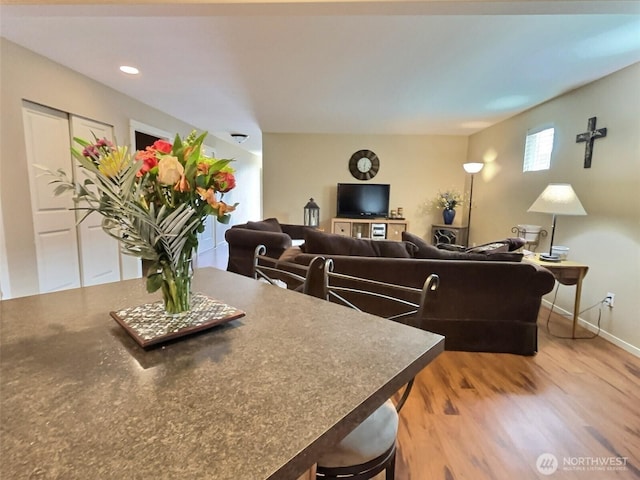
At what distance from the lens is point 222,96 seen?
3.68 meters

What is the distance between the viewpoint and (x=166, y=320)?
2.95 feet

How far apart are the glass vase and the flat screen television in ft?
16.2

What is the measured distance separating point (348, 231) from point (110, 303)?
15.6 feet

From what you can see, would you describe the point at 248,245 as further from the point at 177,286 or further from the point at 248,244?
the point at 177,286

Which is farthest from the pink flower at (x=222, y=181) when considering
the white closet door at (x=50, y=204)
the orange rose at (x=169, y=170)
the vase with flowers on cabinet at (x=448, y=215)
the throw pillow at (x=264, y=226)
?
the vase with flowers on cabinet at (x=448, y=215)

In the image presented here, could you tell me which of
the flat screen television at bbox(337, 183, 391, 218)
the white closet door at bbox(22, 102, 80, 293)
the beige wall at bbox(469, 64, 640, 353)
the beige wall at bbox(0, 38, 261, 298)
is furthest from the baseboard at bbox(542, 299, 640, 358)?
the beige wall at bbox(0, 38, 261, 298)

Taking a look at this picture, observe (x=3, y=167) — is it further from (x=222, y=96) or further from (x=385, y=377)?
(x=385, y=377)

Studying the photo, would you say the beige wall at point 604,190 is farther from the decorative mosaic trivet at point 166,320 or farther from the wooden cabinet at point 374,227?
the decorative mosaic trivet at point 166,320

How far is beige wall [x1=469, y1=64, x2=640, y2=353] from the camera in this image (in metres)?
2.62

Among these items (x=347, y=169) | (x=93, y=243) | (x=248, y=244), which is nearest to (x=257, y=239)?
(x=248, y=244)

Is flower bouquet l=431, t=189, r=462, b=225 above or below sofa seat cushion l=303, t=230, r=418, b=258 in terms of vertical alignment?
above

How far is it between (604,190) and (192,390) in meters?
3.69

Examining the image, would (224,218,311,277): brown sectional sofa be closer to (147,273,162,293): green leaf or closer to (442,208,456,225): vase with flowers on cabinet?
(147,273,162,293): green leaf

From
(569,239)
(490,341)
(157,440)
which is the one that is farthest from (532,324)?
(157,440)
